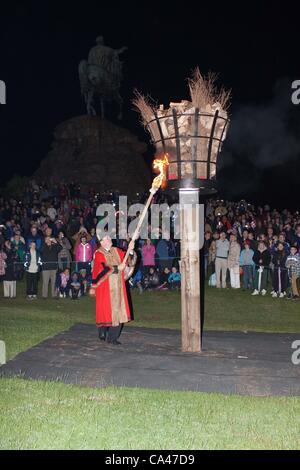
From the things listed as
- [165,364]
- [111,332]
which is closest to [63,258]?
[111,332]

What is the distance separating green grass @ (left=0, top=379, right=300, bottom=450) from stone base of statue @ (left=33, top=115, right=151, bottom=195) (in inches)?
958

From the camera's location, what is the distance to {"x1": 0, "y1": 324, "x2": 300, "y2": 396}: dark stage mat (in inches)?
250

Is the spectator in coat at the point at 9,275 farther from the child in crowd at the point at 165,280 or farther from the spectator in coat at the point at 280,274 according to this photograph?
the spectator in coat at the point at 280,274

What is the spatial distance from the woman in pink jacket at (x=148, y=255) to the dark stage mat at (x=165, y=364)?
7.25 m

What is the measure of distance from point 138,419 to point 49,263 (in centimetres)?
1037

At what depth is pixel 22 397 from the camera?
575 centimetres

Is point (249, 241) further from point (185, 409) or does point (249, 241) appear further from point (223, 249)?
point (185, 409)

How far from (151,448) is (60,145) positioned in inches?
1180

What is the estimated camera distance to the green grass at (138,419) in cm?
466

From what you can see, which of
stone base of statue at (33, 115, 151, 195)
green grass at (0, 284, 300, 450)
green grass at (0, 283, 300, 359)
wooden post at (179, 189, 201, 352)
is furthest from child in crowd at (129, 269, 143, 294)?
stone base of statue at (33, 115, 151, 195)

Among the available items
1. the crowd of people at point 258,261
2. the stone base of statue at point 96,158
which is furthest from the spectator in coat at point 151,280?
the stone base of statue at point 96,158

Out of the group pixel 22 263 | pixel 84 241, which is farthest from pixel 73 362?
pixel 22 263

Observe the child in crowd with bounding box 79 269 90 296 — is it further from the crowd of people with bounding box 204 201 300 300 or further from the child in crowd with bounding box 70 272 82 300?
the crowd of people with bounding box 204 201 300 300

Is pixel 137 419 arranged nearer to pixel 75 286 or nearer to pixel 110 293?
pixel 110 293
